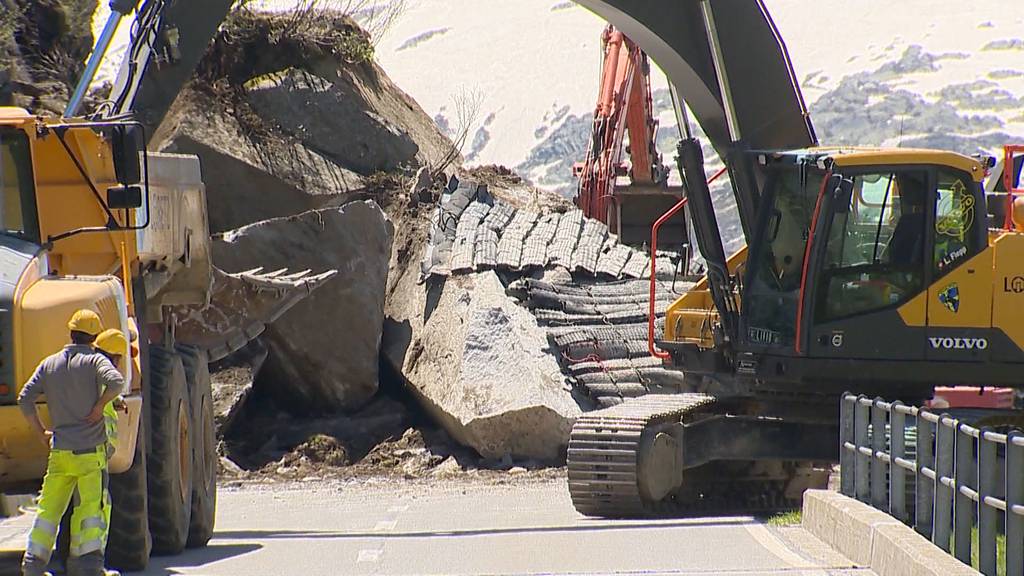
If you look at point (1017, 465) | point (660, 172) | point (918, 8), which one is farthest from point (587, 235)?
point (918, 8)

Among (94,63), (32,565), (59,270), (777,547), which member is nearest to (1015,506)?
(777,547)

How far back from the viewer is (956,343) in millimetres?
11922

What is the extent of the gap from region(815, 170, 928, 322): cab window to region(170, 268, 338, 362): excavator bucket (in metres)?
7.85

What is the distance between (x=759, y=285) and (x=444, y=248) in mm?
9036

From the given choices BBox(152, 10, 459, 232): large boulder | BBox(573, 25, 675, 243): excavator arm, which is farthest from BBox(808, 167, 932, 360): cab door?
BBox(573, 25, 675, 243): excavator arm

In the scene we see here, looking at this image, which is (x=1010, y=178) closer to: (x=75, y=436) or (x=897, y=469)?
(x=897, y=469)

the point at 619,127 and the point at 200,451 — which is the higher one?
the point at 619,127

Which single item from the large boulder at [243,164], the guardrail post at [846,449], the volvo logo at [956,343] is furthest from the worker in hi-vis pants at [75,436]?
the large boulder at [243,164]

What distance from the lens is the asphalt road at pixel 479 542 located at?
9.22 meters

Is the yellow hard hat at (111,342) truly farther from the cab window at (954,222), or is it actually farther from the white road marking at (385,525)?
the cab window at (954,222)

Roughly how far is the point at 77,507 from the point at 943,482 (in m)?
4.74

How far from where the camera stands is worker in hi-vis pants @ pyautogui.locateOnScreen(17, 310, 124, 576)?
7.91m

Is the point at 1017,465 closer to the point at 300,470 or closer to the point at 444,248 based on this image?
the point at 300,470

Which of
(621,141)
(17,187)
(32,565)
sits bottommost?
(32,565)
